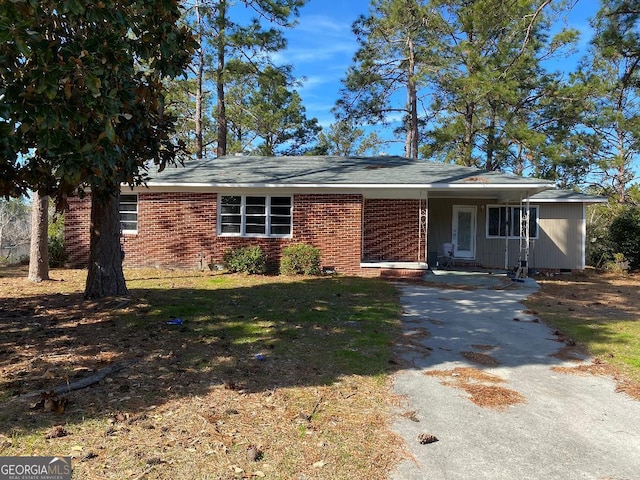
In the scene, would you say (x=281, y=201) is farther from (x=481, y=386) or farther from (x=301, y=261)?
(x=481, y=386)

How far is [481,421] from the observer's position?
3.83m

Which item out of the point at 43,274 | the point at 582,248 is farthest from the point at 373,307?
the point at 582,248

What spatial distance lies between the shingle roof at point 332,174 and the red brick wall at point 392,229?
1.10 metres

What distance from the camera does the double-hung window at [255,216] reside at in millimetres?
14203

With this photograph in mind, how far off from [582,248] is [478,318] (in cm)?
1080

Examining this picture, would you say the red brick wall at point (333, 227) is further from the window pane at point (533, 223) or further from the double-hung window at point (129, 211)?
the window pane at point (533, 223)

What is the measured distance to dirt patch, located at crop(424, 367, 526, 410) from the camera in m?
4.25

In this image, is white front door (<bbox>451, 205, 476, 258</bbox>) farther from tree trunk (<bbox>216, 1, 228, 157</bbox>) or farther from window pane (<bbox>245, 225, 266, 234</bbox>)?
tree trunk (<bbox>216, 1, 228, 157</bbox>)

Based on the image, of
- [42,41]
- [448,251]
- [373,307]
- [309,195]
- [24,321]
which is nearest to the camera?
[42,41]

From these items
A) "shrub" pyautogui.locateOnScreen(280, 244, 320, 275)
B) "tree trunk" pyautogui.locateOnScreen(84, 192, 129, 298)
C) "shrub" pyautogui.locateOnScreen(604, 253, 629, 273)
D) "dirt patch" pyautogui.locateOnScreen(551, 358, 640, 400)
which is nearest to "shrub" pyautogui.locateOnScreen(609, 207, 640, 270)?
"shrub" pyautogui.locateOnScreen(604, 253, 629, 273)

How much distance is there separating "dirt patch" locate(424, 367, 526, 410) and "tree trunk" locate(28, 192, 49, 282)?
30.9ft

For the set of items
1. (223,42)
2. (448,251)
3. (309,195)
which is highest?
(223,42)

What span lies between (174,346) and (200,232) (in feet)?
29.9

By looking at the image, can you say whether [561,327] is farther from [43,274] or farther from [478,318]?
[43,274]
